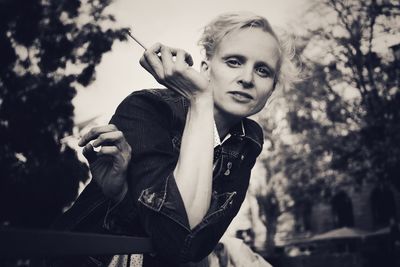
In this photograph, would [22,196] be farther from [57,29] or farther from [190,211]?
[190,211]

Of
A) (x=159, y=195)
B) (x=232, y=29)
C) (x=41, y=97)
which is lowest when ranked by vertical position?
(x=159, y=195)

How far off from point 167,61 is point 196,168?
388 mm

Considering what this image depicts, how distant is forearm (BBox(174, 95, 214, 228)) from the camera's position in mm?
1080

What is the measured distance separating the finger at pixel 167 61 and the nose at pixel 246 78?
44 centimetres

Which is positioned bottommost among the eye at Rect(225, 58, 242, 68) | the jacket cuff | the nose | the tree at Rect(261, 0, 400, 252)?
the jacket cuff

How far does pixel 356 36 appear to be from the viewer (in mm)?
11242

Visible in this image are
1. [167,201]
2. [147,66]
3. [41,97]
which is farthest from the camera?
[41,97]

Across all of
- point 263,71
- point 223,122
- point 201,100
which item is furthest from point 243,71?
point 201,100

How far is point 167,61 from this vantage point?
120cm

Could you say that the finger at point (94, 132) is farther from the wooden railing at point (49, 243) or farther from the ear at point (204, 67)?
the ear at point (204, 67)

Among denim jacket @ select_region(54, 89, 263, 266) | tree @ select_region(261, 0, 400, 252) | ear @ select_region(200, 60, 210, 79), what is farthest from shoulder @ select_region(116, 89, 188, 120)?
tree @ select_region(261, 0, 400, 252)

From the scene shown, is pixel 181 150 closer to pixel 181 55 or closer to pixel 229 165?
pixel 181 55

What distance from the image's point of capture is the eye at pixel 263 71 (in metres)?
1.63

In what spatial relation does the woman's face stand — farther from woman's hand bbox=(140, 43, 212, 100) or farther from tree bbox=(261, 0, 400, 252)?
tree bbox=(261, 0, 400, 252)
